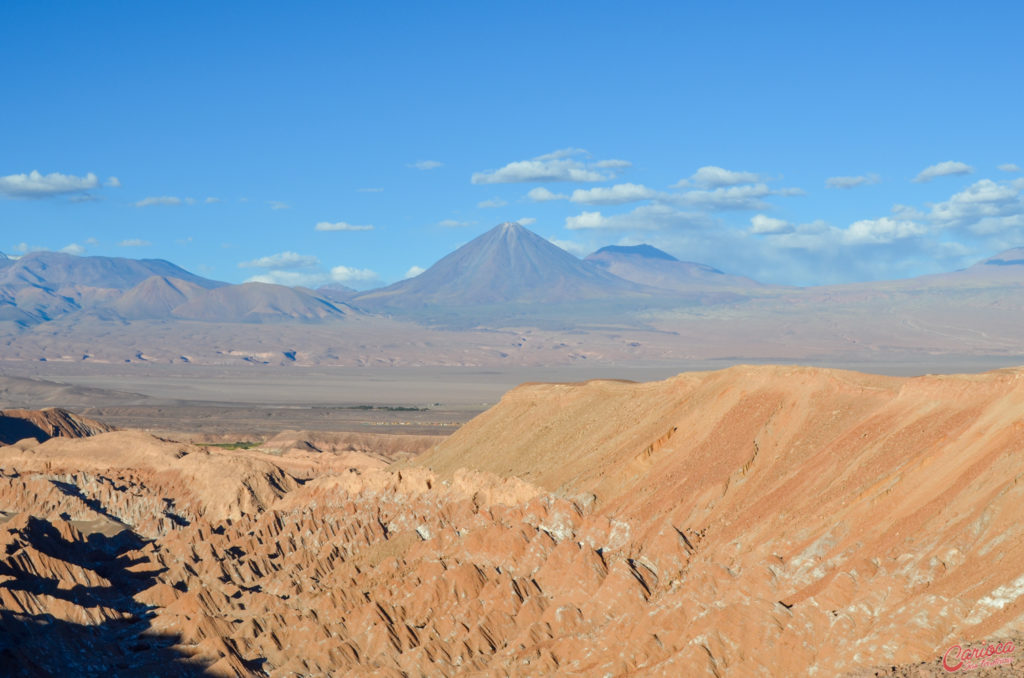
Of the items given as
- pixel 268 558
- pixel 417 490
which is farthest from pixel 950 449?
pixel 268 558

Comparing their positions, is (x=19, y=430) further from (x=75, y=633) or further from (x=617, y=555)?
(x=617, y=555)

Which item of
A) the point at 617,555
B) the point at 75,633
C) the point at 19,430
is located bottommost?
the point at 75,633

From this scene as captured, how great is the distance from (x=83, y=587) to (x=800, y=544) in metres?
31.2

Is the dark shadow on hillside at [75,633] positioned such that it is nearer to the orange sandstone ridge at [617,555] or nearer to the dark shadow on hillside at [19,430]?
the orange sandstone ridge at [617,555]

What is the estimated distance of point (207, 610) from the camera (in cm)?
4812

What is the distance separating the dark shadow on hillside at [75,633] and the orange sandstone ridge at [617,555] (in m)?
0.13

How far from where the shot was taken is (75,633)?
43.7m

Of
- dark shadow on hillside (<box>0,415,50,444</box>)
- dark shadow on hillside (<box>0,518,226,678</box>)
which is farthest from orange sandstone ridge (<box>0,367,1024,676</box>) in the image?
dark shadow on hillside (<box>0,415,50,444</box>)

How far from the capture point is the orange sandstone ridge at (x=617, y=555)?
1420 inches

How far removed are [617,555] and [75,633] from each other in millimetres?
20985

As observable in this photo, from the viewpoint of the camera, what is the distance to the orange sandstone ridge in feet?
118

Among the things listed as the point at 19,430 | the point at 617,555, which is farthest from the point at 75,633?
the point at 19,430

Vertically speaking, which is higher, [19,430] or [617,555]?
[19,430]

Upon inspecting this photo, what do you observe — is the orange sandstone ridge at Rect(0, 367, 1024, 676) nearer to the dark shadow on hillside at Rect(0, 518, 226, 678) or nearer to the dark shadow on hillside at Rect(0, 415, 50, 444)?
the dark shadow on hillside at Rect(0, 518, 226, 678)
